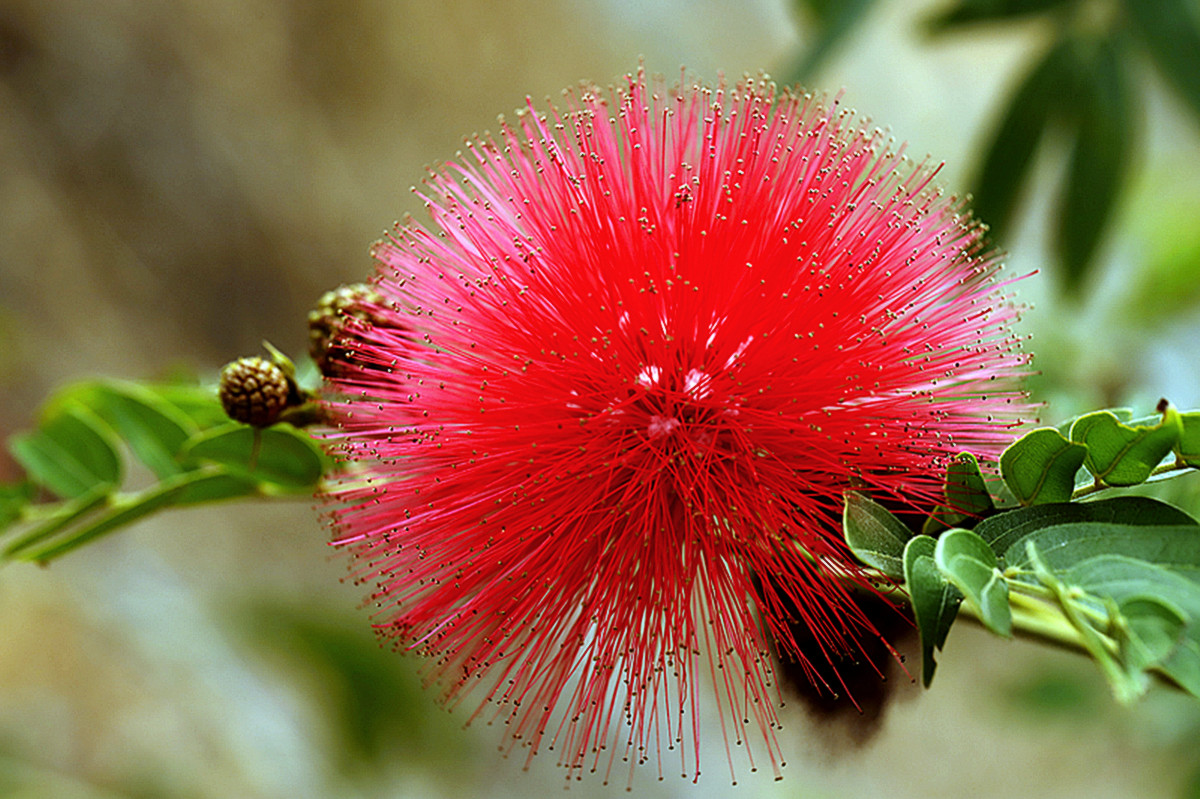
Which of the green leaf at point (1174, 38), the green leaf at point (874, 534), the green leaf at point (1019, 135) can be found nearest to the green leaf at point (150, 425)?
the green leaf at point (874, 534)

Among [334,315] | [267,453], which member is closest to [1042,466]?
[334,315]

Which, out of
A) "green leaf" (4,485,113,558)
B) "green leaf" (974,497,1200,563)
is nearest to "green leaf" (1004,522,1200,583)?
"green leaf" (974,497,1200,563)

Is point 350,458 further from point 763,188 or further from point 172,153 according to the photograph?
point 172,153

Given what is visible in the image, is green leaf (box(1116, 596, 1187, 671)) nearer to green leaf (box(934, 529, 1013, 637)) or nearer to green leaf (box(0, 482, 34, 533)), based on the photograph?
green leaf (box(934, 529, 1013, 637))

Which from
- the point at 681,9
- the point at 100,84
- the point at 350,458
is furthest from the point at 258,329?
the point at 350,458

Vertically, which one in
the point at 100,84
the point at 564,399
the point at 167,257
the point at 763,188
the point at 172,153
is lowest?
the point at 564,399

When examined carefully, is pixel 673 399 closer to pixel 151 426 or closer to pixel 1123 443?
pixel 1123 443
